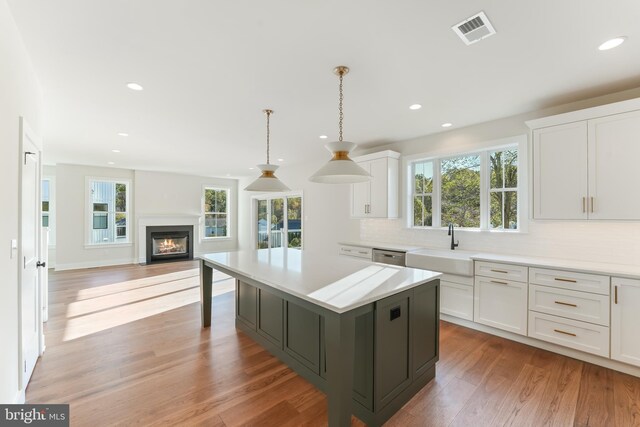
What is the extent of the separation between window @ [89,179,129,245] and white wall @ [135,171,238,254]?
40 centimetres

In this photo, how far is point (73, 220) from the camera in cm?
703

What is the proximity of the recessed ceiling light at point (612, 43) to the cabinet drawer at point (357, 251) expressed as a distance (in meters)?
3.25

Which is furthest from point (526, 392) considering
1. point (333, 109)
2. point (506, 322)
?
point (333, 109)

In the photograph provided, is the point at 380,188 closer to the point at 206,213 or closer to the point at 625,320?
the point at 625,320

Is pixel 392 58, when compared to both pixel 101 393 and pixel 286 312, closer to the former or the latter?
pixel 286 312

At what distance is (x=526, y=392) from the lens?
2264 millimetres

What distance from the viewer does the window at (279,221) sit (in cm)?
719

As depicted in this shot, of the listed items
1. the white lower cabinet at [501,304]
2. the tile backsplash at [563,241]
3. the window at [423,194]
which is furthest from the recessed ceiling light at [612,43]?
the window at [423,194]

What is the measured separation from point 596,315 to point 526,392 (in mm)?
1080

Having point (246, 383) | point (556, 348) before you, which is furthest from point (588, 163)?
point (246, 383)

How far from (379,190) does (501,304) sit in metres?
2.28

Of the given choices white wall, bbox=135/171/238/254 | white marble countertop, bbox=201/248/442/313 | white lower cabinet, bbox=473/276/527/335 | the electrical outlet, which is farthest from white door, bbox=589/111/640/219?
white wall, bbox=135/171/238/254

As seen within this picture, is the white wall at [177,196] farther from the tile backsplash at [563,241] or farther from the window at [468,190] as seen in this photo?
the tile backsplash at [563,241]

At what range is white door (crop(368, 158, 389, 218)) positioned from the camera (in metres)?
4.57
